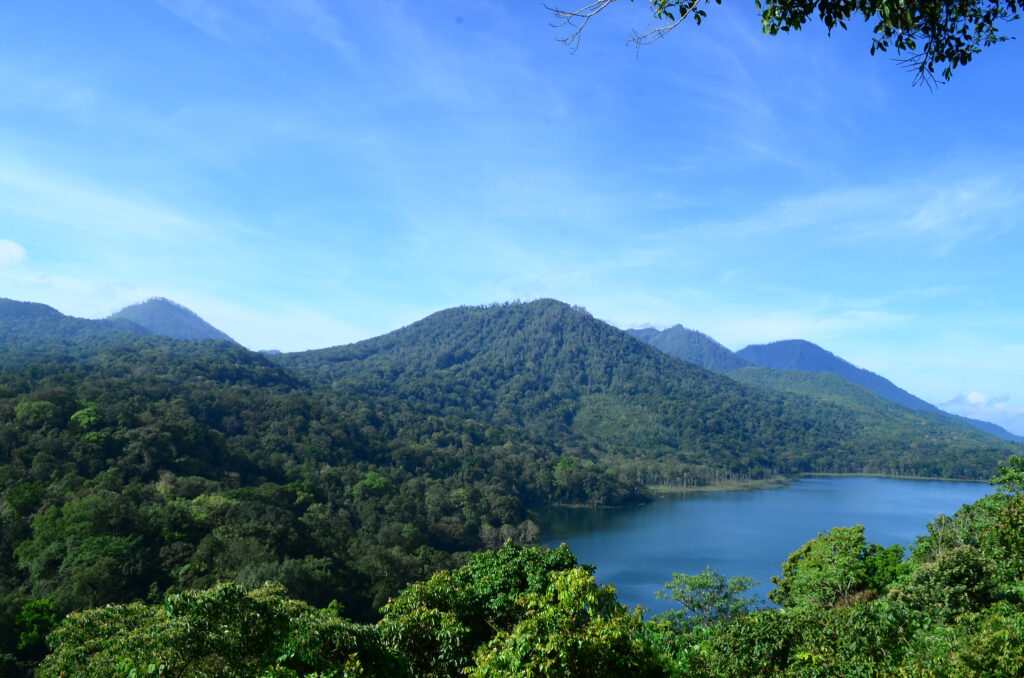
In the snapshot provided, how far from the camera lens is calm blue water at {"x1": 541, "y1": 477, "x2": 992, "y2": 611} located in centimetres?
4512

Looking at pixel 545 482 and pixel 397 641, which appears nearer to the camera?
pixel 397 641

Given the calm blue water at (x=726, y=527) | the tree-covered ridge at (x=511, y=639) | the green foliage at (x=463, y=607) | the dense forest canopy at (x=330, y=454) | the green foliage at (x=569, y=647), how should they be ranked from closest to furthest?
the green foliage at (x=569, y=647)
the tree-covered ridge at (x=511, y=639)
the green foliage at (x=463, y=607)
the dense forest canopy at (x=330, y=454)
the calm blue water at (x=726, y=527)

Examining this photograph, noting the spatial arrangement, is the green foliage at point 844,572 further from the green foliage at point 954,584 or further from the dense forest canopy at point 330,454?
the dense forest canopy at point 330,454

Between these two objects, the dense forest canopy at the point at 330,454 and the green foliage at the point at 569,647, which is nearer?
the green foliage at the point at 569,647

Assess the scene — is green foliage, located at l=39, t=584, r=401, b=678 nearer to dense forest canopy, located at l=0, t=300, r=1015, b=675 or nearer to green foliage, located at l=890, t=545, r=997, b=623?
dense forest canopy, located at l=0, t=300, r=1015, b=675

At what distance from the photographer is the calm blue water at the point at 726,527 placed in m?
45.1

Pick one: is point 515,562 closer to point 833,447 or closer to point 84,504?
point 84,504

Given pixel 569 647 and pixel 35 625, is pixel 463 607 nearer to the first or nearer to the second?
pixel 569 647

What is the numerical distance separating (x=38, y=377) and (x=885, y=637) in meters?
77.7

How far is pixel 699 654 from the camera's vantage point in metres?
8.28

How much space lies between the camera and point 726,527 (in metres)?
63.0

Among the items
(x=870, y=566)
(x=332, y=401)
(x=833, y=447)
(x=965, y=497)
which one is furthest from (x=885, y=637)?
(x=833, y=447)

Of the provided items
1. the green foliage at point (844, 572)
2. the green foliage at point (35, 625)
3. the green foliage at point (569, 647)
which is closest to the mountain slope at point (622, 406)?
the green foliage at point (844, 572)

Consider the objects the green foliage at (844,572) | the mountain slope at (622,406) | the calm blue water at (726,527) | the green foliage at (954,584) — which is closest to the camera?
the green foliage at (954,584)
